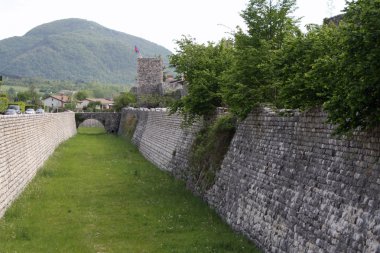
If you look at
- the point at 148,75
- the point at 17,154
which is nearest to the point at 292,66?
the point at 17,154

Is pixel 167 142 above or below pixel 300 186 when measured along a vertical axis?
below

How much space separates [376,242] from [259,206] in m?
5.32

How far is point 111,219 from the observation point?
16.0 meters

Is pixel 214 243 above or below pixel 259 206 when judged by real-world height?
below

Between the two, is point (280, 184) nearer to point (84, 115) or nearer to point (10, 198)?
point (10, 198)

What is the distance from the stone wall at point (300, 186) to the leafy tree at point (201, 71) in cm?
456

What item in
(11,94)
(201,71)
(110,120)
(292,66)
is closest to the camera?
(292,66)

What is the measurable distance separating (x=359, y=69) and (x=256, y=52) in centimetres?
887

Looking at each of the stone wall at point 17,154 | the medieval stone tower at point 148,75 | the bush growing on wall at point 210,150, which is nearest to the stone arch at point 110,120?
the medieval stone tower at point 148,75

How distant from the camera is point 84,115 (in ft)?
276

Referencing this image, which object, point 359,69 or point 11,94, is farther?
point 11,94

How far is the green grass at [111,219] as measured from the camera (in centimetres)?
1276

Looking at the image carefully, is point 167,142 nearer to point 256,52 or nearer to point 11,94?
point 256,52

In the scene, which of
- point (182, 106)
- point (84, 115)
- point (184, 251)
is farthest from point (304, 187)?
point (84, 115)
